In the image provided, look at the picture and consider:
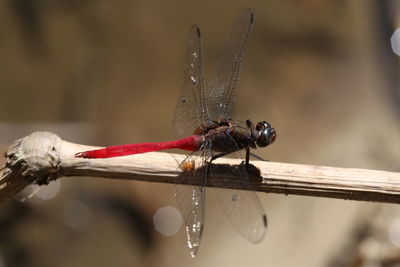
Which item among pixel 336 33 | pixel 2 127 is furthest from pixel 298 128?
pixel 2 127

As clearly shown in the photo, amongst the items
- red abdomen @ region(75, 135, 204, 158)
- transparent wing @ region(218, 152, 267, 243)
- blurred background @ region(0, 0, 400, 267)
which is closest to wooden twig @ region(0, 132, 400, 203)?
red abdomen @ region(75, 135, 204, 158)

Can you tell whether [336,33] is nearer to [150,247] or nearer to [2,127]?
[150,247]

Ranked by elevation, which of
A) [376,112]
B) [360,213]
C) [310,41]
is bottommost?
[360,213]

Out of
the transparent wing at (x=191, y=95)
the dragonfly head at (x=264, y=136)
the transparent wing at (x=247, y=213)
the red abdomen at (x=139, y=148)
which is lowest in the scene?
the transparent wing at (x=247, y=213)

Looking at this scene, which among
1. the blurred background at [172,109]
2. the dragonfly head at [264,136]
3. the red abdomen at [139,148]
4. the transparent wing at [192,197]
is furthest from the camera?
the blurred background at [172,109]

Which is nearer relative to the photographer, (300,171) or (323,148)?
(300,171)

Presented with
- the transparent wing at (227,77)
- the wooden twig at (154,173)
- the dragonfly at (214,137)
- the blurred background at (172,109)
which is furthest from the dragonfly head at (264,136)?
the blurred background at (172,109)

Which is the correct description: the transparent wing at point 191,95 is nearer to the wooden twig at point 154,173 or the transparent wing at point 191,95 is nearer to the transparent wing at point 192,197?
the transparent wing at point 192,197
